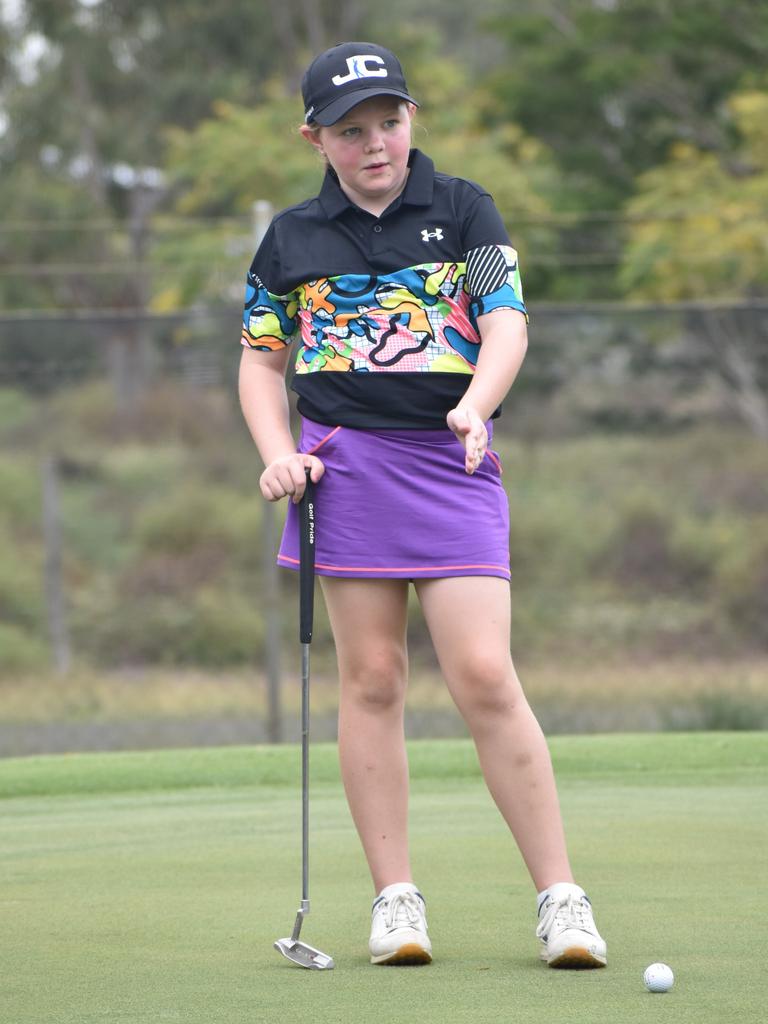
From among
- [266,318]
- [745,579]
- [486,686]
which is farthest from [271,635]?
[486,686]

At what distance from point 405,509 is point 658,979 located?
3.12 feet

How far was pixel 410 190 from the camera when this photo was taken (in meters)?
3.18

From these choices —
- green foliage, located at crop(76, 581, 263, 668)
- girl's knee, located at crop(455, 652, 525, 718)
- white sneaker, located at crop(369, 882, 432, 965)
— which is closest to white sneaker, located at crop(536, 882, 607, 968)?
white sneaker, located at crop(369, 882, 432, 965)

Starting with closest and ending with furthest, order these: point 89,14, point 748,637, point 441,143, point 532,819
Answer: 1. point 532,819
2. point 748,637
3. point 441,143
4. point 89,14

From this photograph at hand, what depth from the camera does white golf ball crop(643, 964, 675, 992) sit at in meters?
2.58

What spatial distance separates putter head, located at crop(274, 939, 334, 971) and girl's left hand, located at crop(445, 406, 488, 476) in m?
0.84

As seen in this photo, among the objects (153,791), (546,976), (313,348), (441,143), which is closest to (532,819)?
(546,976)

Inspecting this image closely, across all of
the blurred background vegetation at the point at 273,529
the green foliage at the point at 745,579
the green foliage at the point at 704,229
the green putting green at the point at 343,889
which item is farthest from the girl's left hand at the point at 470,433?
the green foliage at the point at 704,229

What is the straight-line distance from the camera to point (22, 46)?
90.5ft

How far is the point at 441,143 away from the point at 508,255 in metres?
17.3

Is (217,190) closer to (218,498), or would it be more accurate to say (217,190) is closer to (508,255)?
(218,498)

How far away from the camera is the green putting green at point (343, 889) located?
262 centimetres

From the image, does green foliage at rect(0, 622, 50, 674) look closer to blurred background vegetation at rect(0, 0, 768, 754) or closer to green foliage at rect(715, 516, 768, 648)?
blurred background vegetation at rect(0, 0, 768, 754)

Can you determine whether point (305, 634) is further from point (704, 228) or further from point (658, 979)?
point (704, 228)
